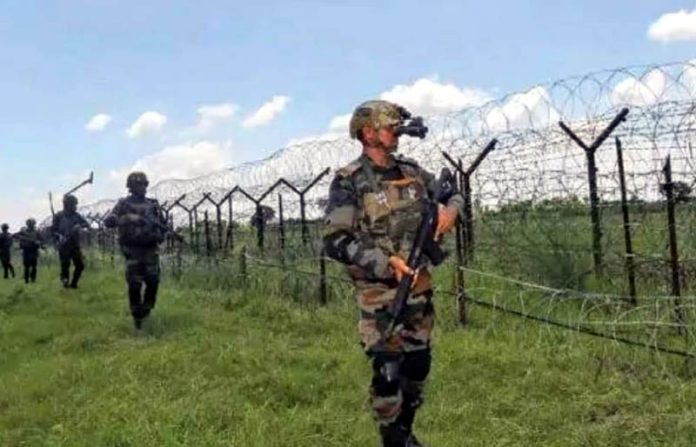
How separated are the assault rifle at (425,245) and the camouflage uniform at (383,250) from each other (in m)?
0.05

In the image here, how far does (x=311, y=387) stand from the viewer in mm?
5910

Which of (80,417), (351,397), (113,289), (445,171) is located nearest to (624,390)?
(351,397)


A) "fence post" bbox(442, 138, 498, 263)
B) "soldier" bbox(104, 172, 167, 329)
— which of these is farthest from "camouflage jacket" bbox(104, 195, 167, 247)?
"fence post" bbox(442, 138, 498, 263)

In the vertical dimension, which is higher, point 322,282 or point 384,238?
point 384,238

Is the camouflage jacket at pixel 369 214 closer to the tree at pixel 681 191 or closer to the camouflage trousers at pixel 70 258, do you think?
the tree at pixel 681 191

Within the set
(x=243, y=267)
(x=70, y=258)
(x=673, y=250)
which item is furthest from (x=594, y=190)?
(x=70, y=258)

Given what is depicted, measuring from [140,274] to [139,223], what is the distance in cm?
52

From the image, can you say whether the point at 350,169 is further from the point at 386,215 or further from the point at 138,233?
the point at 138,233

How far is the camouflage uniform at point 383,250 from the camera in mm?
3996

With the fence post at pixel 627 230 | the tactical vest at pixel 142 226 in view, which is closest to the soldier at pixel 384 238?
the fence post at pixel 627 230

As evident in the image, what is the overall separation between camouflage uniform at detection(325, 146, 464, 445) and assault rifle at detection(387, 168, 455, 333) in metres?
0.05

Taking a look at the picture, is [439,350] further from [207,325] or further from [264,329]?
[207,325]

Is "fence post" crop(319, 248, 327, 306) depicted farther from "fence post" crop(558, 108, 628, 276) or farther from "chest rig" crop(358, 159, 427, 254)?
"chest rig" crop(358, 159, 427, 254)

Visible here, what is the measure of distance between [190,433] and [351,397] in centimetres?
105
